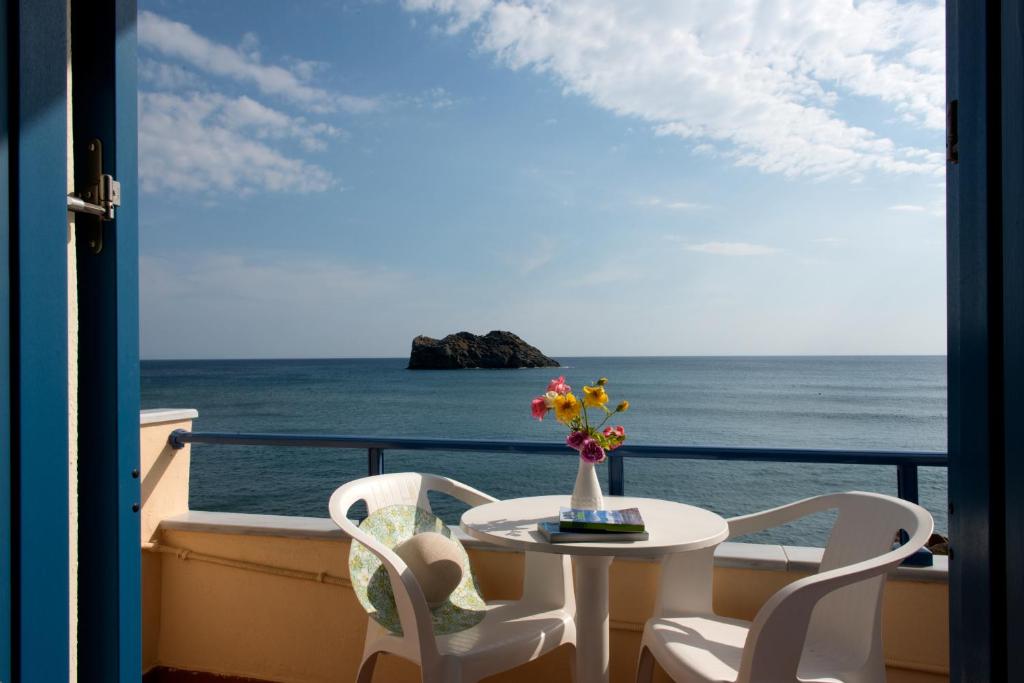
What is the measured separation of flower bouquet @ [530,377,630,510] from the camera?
2.15 m

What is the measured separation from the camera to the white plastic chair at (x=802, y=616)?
1.61 metres

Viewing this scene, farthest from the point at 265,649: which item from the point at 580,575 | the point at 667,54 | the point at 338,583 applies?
the point at 667,54

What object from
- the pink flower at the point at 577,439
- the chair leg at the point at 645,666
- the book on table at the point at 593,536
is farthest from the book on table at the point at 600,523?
the chair leg at the point at 645,666

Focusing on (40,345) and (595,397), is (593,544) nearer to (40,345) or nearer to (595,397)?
(595,397)

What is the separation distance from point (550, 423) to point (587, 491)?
35.3m

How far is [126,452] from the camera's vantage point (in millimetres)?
1007

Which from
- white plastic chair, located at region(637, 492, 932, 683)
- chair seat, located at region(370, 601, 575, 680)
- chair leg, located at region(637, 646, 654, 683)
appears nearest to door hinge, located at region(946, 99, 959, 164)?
white plastic chair, located at region(637, 492, 932, 683)

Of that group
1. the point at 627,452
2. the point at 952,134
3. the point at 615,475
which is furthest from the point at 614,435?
the point at 952,134

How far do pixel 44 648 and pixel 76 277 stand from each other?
48 centimetres

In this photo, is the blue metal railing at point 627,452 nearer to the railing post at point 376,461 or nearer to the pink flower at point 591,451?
the railing post at point 376,461

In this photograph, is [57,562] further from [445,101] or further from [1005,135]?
[445,101]

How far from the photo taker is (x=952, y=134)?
832mm

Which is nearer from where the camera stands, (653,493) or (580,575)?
(580,575)

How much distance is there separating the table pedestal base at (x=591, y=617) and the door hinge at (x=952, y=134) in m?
1.44
